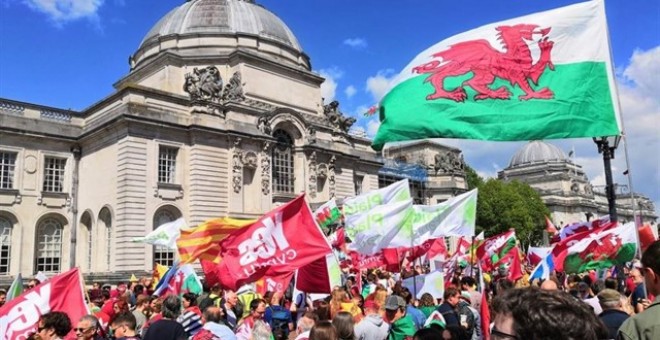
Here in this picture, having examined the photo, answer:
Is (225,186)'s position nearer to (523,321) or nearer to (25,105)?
(25,105)

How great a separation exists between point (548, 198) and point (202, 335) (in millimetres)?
96729

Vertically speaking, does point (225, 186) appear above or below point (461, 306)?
above

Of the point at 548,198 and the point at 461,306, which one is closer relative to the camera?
the point at 461,306

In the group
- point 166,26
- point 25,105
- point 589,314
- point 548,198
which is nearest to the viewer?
point 589,314

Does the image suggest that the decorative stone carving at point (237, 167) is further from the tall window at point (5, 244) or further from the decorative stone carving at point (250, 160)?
the tall window at point (5, 244)

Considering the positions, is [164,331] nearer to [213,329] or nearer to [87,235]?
[213,329]

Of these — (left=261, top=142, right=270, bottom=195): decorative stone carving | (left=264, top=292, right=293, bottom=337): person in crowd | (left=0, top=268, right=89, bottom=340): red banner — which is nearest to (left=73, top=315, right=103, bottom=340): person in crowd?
(left=0, top=268, right=89, bottom=340): red banner

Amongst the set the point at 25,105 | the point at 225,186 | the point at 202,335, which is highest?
the point at 25,105

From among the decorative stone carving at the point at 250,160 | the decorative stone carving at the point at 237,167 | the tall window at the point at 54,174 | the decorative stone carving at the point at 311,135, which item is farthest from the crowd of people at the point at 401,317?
the decorative stone carving at the point at 311,135

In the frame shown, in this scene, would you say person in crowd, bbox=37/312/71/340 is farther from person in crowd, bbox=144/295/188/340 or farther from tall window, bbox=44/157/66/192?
tall window, bbox=44/157/66/192

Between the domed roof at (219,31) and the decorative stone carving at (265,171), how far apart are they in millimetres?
10500

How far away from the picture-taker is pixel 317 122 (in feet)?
130

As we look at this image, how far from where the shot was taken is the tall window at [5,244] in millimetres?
28312

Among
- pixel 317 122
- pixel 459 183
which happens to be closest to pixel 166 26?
pixel 317 122
